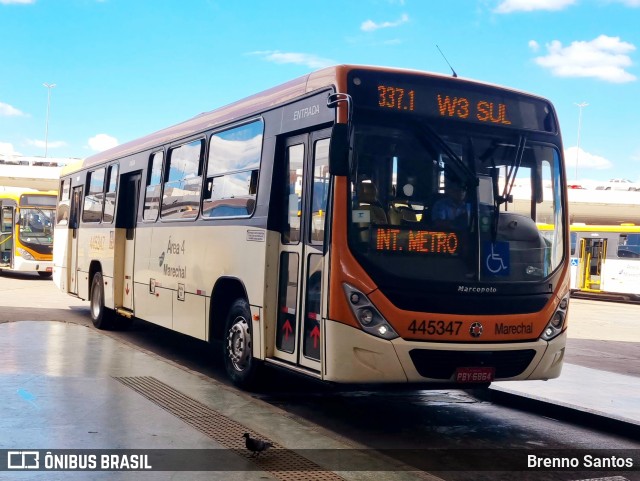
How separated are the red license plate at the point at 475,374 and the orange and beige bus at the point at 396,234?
0.04 feet

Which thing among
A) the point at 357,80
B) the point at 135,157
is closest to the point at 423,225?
the point at 357,80

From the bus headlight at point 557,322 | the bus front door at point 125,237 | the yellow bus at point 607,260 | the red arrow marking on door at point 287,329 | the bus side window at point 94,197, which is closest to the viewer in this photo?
the bus headlight at point 557,322

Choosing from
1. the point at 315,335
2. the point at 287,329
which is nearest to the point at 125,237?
the point at 287,329

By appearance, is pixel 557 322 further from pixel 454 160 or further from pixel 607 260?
pixel 607 260

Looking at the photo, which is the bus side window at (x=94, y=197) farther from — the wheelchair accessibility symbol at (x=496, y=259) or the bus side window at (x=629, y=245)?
the bus side window at (x=629, y=245)

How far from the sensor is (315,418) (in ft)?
26.7

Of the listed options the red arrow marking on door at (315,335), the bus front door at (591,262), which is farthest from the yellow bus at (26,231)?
the red arrow marking on door at (315,335)

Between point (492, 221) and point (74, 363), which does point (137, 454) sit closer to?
point (492, 221)

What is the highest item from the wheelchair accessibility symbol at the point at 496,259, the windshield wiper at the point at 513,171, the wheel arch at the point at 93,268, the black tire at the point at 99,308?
the windshield wiper at the point at 513,171

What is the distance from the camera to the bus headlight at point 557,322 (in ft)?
25.6

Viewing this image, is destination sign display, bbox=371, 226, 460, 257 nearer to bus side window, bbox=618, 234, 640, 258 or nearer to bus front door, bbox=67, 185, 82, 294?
bus front door, bbox=67, 185, 82, 294

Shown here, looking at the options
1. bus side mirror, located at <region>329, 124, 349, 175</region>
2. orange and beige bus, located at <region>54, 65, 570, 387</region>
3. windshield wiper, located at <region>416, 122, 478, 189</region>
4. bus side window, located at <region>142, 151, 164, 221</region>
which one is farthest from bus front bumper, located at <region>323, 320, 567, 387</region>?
bus side window, located at <region>142, 151, 164, 221</region>

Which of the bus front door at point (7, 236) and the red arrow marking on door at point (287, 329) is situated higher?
the bus front door at point (7, 236)

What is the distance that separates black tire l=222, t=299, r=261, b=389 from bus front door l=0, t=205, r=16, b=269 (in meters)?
22.6
